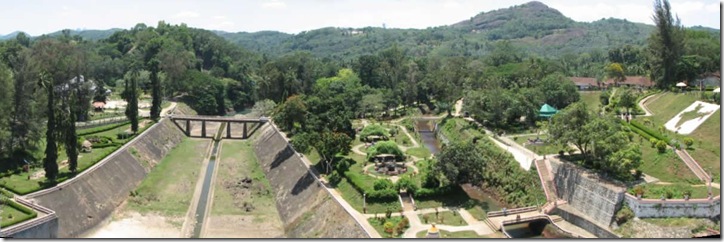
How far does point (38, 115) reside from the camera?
6431 centimetres

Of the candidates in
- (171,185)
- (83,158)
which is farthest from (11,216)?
(171,185)

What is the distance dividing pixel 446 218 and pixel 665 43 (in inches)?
1936

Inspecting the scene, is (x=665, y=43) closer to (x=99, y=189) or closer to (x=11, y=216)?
(x=99, y=189)

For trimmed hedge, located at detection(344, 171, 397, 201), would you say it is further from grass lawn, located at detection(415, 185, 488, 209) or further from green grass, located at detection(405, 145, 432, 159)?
green grass, located at detection(405, 145, 432, 159)

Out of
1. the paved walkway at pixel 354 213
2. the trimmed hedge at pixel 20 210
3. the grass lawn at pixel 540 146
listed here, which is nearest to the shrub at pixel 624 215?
the grass lawn at pixel 540 146

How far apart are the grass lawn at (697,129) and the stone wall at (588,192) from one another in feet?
28.9

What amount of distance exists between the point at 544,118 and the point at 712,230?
37.3 metres

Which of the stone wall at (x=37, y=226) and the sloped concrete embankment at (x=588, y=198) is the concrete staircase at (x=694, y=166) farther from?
the stone wall at (x=37, y=226)

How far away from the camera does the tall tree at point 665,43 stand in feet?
259

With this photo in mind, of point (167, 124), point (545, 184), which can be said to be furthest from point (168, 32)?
point (545, 184)

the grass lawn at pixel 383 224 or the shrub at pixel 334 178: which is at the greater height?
the shrub at pixel 334 178

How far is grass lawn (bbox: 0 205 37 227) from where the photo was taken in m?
42.9

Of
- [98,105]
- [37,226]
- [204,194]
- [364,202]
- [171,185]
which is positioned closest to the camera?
[37,226]

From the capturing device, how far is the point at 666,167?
2010 inches
